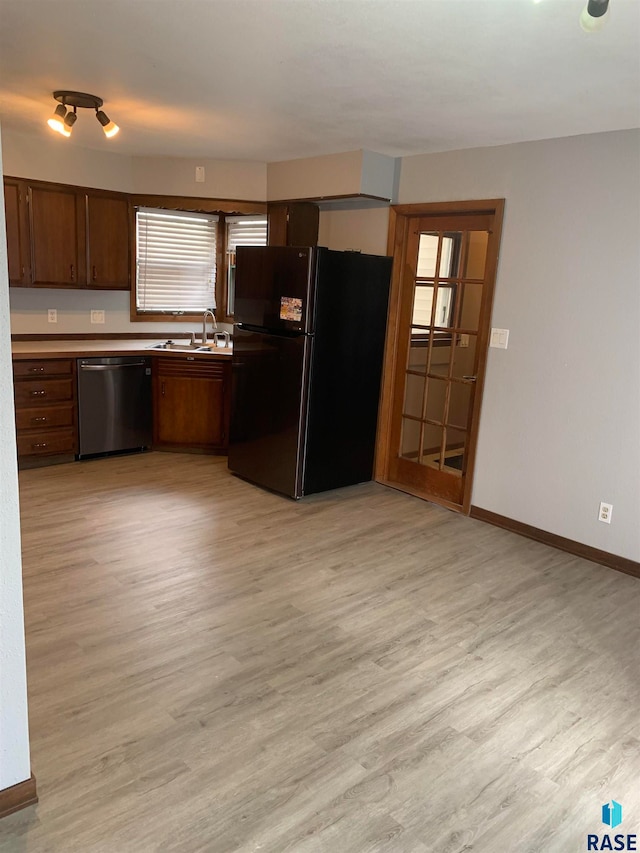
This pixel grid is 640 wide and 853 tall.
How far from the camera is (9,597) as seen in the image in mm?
1688

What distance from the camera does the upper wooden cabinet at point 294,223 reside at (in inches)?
201

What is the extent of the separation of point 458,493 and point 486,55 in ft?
9.27

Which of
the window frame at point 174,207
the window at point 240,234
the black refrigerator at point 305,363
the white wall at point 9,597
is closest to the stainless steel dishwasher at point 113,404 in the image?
the window frame at point 174,207

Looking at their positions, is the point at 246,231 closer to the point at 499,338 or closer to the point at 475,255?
the point at 475,255

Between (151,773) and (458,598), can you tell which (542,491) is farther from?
(151,773)

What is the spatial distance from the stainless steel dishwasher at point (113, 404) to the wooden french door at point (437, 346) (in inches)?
78.0

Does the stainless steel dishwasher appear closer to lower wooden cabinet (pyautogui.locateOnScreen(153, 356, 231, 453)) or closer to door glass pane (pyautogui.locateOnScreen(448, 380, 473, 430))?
lower wooden cabinet (pyautogui.locateOnScreen(153, 356, 231, 453))

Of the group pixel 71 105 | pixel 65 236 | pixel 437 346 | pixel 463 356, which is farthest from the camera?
pixel 65 236

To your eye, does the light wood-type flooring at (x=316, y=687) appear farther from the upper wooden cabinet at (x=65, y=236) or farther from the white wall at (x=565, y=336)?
the upper wooden cabinet at (x=65, y=236)

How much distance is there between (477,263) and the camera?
171 inches

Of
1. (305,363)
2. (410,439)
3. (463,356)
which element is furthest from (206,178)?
(410,439)

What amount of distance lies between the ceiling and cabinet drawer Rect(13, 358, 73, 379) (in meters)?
1.63

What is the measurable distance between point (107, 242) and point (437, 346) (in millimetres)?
2802

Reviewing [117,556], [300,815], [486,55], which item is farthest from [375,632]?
[486,55]
